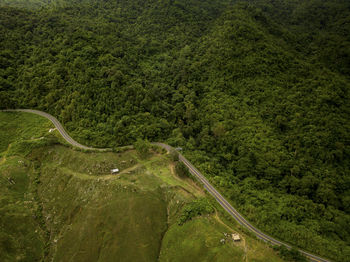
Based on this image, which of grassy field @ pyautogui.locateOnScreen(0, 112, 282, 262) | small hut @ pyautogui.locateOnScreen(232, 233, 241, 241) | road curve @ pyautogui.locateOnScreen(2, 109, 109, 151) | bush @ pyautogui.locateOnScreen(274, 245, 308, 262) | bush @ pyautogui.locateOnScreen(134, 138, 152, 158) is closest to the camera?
bush @ pyautogui.locateOnScreen(274, 245, 308, 262)

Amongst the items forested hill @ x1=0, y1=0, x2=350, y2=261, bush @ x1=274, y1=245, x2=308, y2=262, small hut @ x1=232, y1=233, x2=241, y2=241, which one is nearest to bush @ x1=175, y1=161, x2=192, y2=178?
forested hill @ x1=0, y1=0, x2=350, y2=261

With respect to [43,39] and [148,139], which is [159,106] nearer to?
[148,139]

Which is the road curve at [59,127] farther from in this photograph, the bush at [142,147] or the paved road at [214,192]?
the bush at [142,147]

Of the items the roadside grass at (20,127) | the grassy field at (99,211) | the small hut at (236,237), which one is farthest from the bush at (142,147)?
the small hut at (236,237)

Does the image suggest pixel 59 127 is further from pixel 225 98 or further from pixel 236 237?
pixel 236 237

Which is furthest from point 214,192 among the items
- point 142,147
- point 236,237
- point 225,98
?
point 225,98

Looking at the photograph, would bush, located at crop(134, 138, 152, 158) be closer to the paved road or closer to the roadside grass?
the paved road

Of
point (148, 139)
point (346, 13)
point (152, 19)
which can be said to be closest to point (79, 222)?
point (148, 139)
